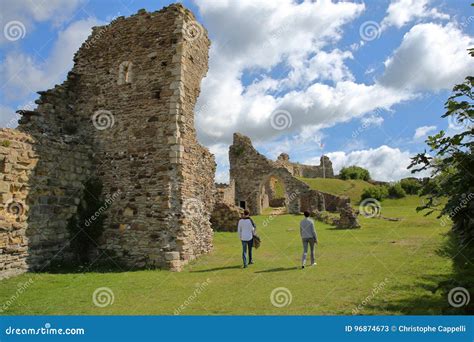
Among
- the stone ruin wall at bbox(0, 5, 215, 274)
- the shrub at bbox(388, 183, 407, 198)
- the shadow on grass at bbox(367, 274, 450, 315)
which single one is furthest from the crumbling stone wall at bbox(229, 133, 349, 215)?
the shadow on grass at bbox(367, 274, 450, 315)

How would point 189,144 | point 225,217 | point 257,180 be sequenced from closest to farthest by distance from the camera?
point 189,144, point 225,217, point 257,180

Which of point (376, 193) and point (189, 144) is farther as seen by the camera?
point (376, 193)

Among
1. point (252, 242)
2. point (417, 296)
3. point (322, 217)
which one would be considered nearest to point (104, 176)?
point (252, 242)
